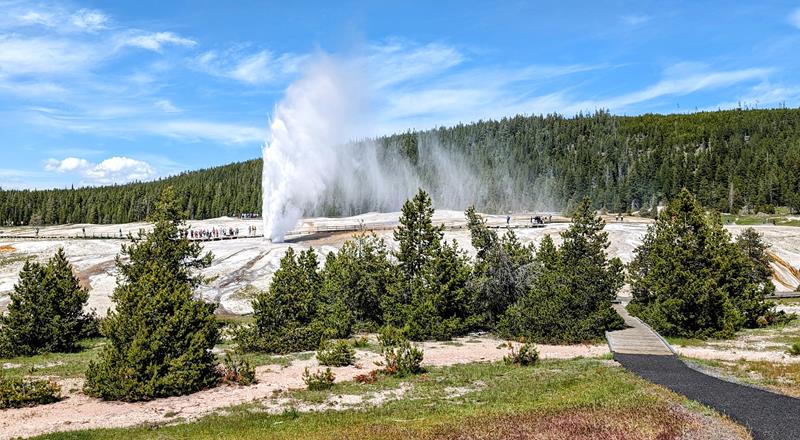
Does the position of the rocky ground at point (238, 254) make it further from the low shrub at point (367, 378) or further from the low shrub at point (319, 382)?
the low shrub at point (319, 382)

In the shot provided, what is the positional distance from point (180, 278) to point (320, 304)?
8996mm

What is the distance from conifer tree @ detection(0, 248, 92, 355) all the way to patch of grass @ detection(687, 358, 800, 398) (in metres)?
34.1

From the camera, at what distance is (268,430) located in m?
17.1

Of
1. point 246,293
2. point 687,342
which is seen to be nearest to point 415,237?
point 687,342

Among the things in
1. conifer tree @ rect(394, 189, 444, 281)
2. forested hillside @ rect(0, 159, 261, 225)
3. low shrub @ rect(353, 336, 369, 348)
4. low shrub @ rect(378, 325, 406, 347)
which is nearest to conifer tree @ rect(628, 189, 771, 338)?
conifer tree @ rect(394, 189, 444, 281)

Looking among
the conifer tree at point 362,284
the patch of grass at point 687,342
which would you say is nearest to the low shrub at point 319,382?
the conifer tree at point 362,284

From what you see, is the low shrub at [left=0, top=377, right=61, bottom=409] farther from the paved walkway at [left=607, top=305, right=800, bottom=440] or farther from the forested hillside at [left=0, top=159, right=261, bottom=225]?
the forested hillside at [left=0, top=159, right=261, bottom=225]

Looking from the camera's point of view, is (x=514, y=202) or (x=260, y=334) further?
(x=514, y=202)

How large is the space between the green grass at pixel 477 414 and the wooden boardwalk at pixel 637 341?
6.74 metres

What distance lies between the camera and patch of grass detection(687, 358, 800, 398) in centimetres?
2021

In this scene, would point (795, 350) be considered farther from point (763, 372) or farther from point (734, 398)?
point (734, 398)

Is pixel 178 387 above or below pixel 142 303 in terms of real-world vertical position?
below

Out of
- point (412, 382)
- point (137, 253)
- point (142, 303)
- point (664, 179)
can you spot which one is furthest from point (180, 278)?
point (664, 179)

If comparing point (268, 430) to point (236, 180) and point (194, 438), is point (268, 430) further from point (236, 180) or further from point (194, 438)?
point (236, 180)
